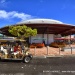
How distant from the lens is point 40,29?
4394 centimetres

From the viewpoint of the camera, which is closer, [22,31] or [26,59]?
[26,59]

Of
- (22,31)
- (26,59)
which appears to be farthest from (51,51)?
(26,59)

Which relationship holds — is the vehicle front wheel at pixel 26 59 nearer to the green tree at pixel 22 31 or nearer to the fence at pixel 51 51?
the fence at pixel 51 51

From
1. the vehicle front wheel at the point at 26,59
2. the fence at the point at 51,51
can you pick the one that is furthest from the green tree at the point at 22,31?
the vehicle front wheel at the point at 26,59

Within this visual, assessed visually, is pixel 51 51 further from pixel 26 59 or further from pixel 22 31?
pixel 26 59

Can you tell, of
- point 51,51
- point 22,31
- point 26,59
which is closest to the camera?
point 26,59

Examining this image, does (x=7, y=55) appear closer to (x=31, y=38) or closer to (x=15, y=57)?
(x=15, y=57)

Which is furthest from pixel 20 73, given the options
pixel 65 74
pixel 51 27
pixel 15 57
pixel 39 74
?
pixel 51 27

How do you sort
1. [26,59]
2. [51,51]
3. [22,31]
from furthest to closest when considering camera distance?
[22,31] < [51,51] < [26,59]

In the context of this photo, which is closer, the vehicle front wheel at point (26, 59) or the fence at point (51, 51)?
the vehicle front wheel at point (26, 59)

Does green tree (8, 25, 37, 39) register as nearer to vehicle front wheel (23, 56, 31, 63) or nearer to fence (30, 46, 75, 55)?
fence (30, 46, 75, 55)

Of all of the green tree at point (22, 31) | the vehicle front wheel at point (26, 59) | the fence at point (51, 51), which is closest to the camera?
the vehicle front wheel at point (26, 59)

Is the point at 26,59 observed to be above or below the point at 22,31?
below

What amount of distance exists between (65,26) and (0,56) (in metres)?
27.3
